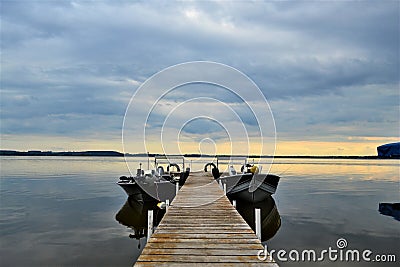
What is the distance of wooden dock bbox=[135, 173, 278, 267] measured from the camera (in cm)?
498

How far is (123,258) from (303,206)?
1129 centimetres

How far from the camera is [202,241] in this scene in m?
5.99

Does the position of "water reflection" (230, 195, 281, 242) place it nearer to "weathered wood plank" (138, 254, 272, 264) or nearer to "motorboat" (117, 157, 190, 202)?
"motorboat" (117, 157, 190, 202)

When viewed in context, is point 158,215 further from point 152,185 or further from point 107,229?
point 107,229

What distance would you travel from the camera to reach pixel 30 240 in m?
10.7

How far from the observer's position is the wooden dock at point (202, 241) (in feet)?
16.3

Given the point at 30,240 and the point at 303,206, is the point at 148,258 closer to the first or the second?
the point at 30,240

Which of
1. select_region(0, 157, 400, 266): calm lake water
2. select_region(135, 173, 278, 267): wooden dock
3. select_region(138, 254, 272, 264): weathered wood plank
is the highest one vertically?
select_region(135, 173, 278, 267): wooden dock

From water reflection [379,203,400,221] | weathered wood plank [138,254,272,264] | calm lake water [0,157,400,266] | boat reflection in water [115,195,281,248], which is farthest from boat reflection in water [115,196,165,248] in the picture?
water reflection [379,203,400,221]

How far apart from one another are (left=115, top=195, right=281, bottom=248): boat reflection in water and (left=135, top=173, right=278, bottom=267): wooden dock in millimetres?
3362

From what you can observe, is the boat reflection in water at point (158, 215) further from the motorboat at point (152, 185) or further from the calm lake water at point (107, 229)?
the motorboat at point (152, 185)

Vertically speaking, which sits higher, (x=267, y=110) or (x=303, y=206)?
(x=267, y=110)

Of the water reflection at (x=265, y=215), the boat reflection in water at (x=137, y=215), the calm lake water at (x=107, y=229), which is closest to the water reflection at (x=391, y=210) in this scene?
the calm lake water at (x=107, y=229)

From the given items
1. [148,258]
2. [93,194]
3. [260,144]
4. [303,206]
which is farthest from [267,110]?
[93,194]
